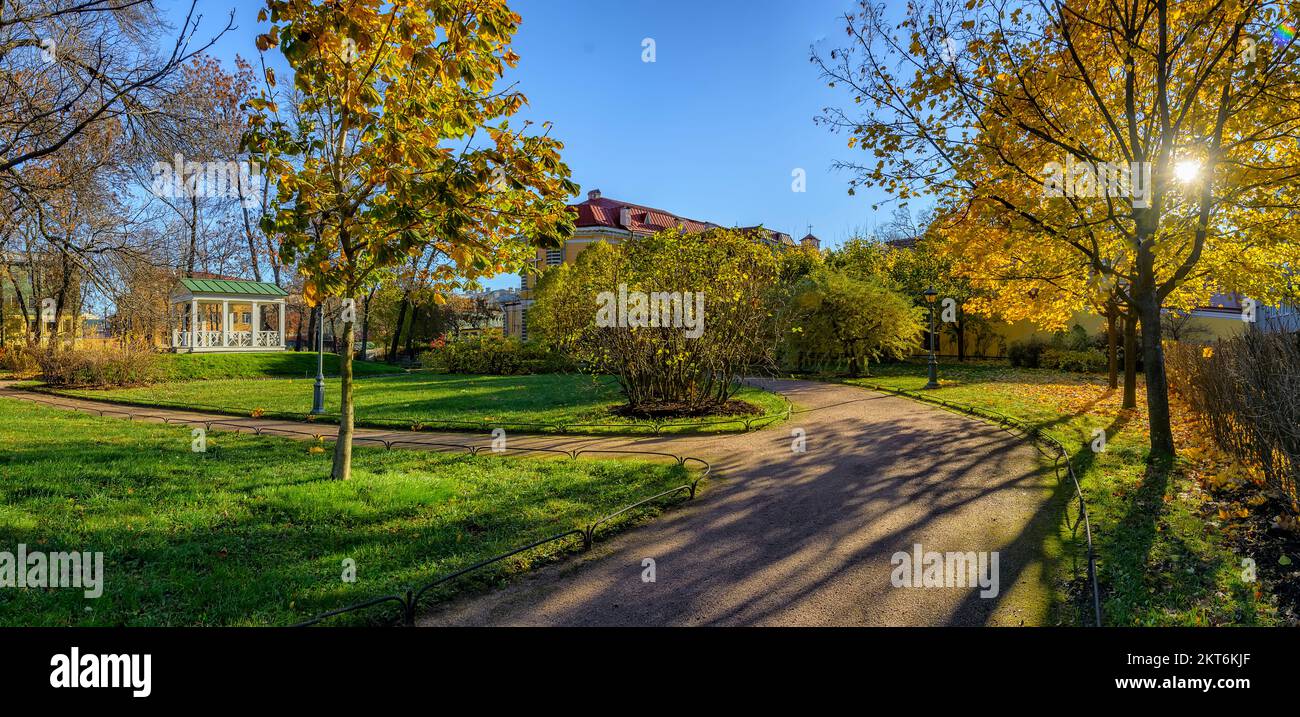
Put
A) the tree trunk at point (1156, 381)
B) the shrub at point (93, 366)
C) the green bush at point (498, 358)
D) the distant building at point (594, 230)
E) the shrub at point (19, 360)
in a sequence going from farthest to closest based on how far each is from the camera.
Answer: the distant building at point (594, 230) → the green bush at point (498, 358) → the shrub at point (19, 360) → the shrub at point (93, 366) → the tree trunk at point (1156, 381)

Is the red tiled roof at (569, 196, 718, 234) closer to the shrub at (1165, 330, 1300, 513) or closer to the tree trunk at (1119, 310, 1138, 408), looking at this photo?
the tree trunk at (1119, 310, 1138, 408)

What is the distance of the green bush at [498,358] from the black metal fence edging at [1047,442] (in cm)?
1660

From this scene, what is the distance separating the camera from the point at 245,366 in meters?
29.0

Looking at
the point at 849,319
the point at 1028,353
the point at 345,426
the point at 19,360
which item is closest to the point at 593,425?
the point at 345,426

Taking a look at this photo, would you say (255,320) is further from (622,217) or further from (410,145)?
(410,145)

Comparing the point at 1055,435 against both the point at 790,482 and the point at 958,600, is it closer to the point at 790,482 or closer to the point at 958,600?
the point at 790,482

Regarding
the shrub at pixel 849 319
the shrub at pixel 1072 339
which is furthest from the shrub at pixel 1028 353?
the shrub at pixel 849 319

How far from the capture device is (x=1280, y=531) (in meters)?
5.61

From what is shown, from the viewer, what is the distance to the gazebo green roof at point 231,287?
32406 millimetres

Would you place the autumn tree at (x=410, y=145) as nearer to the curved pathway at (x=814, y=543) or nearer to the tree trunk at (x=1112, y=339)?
the curved pathway at (x=814, y=543)

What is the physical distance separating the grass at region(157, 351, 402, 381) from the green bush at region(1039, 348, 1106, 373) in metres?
32.7

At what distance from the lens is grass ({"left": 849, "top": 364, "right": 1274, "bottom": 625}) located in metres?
4.31

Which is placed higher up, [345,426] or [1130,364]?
Answer: [1130,364]

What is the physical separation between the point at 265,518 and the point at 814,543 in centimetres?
562
